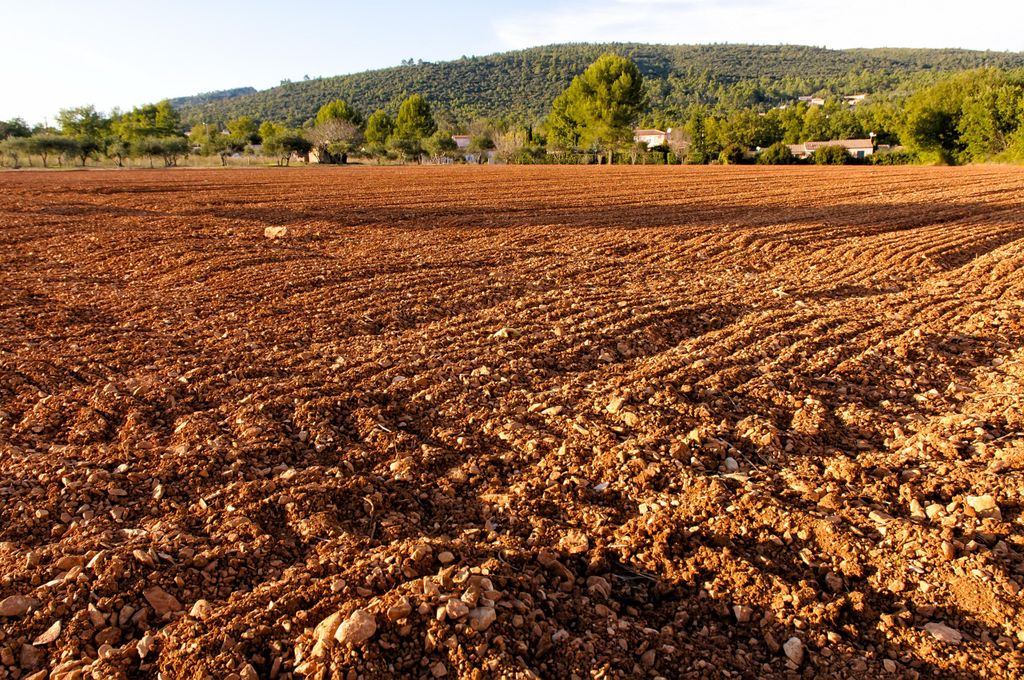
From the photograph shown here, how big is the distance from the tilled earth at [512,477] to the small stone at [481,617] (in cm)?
2

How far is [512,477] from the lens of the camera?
424 centimetres

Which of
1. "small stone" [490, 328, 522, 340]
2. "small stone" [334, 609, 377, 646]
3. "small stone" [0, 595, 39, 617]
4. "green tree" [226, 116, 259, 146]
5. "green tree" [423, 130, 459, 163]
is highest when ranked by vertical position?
"green tree" [226, 116, 259, 146]

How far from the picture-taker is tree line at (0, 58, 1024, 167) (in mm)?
59031

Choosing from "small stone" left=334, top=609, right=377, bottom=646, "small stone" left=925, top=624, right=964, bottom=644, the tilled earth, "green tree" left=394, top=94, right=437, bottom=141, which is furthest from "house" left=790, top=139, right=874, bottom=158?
"small stone" left=334, top=609, right=377, bottom=646

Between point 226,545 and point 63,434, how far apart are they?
2167mm

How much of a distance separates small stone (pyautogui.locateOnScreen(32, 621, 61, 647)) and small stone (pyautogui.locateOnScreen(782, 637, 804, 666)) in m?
3.09

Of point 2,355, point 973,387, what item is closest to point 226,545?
point 2,355

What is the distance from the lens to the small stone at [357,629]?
2.74m

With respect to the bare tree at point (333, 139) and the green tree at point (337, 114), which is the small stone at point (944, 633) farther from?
the green tree at point (337, 114)

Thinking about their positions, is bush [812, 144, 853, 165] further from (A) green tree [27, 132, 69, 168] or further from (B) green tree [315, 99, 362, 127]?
(A) green tree [27, 132, 69, 168]

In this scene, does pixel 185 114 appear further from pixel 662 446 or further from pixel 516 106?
pixel 662 446

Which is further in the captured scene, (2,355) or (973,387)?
(2,355)

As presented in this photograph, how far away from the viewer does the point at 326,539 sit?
3562 mm

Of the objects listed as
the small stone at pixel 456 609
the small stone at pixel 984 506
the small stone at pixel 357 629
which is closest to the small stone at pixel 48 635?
the small stone at pixel 357 629
